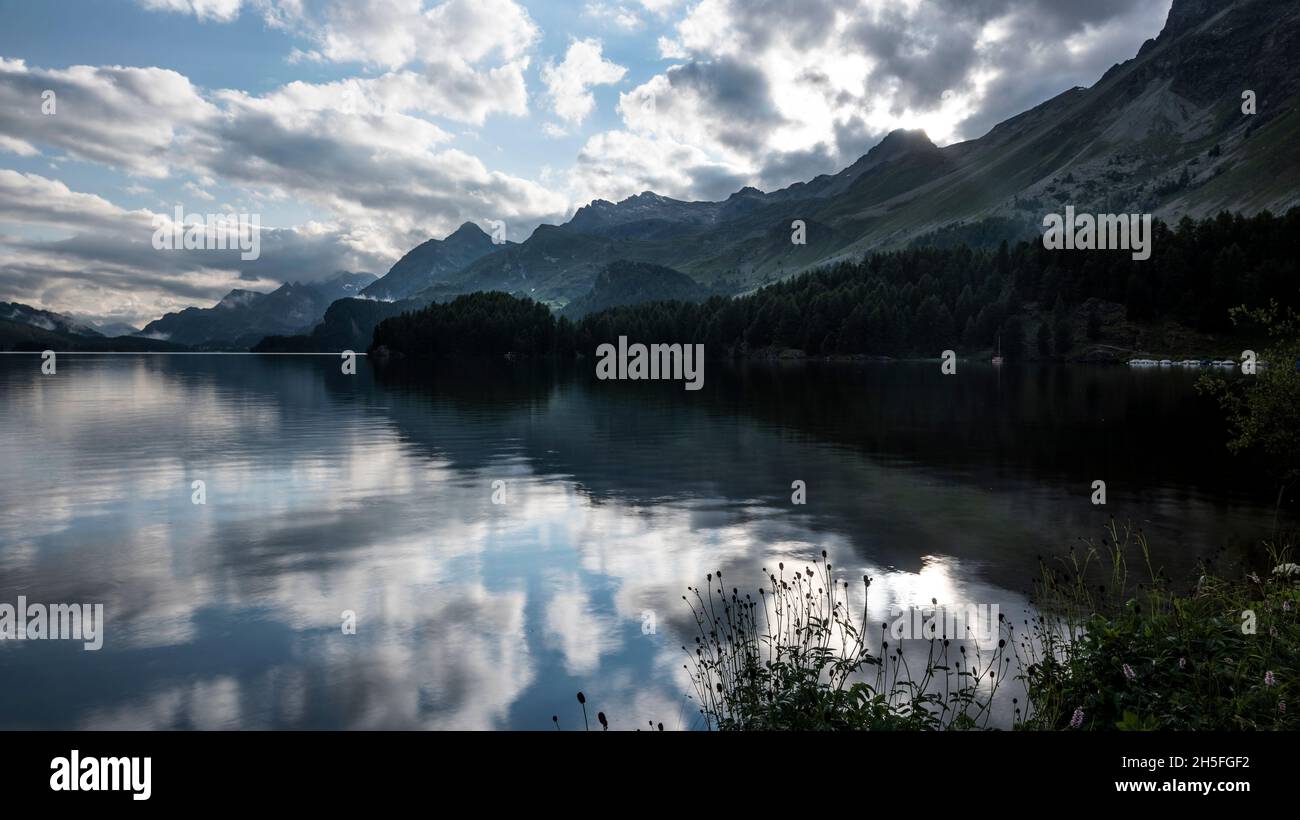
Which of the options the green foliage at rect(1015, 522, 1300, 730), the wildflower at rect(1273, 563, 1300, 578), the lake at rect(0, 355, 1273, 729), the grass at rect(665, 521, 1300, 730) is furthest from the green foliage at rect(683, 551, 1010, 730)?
the wildflower at rect(1273, 563, 1300, 578)

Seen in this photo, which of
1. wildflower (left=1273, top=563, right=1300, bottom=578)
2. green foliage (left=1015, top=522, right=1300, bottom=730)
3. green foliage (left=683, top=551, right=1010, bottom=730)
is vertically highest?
wildflower (left=1273, top=563, right=1300, bottom=578)

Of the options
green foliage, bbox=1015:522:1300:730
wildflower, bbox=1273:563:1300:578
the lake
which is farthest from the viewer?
wildflower, bbox=1273:563:1300:578

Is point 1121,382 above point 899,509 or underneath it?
above

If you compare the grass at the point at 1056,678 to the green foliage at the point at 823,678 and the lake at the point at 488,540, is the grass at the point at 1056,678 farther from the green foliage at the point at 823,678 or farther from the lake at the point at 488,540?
the lake at the point at 488,540

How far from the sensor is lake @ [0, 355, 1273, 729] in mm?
15297

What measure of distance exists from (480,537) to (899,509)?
56.5ft

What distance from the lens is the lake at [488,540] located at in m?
15.3

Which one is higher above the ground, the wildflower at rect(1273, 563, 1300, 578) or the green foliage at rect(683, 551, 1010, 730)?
the wildflower at rect(1273, 563, 1300, 578)

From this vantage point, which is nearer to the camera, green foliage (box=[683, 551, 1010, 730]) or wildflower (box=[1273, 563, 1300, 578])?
green foliage (box=[683, 551, 1010, 730])

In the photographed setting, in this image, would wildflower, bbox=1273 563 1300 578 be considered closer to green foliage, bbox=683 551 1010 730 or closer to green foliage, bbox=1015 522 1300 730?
green foliage, bbox=1015 522 1300 730

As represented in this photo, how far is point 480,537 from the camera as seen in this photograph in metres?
27.5
